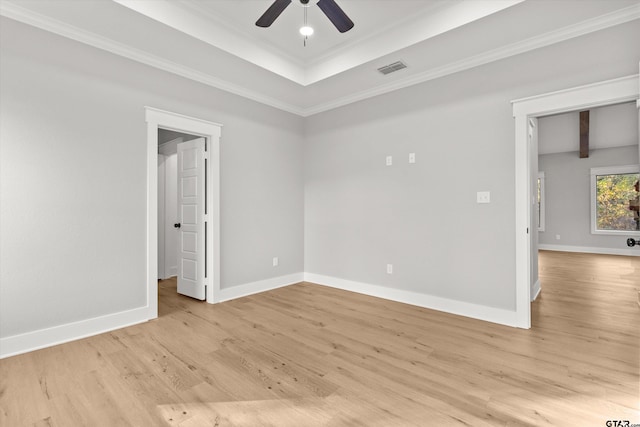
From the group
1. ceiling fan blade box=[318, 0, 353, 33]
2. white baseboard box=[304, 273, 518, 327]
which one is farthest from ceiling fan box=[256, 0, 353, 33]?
white baseboard box=[304, 273, 518, 327]

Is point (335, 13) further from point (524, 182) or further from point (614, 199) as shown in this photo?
point (614, 199)

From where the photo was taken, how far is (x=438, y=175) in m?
3.76

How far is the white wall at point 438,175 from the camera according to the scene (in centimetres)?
309

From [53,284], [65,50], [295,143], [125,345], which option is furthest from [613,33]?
[53,284]

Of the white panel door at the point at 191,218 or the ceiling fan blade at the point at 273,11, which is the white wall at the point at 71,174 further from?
the ceiling fan blade at the point at 273,11

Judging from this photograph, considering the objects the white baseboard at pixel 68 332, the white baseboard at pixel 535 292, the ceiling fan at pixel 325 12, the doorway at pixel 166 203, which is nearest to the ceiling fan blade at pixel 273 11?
the ceiling fan at pixel 325 12

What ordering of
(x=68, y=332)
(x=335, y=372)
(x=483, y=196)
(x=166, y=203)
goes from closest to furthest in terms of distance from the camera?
(x=335, y=372), (x=68, y=332), (x=483, y=196), (x=166, y=203)

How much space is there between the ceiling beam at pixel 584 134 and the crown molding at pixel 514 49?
5100mm

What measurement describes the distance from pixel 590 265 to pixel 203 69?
8.14 meters

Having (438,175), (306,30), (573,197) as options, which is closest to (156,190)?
(306,30)

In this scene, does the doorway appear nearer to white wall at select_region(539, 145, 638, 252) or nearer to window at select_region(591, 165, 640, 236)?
white wall at select_region(539, 145, 638, 252)

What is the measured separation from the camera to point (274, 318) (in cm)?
347

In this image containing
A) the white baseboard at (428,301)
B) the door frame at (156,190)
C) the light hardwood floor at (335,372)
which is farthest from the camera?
the door frame at (156,190)

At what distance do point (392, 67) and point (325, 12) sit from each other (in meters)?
1.51
